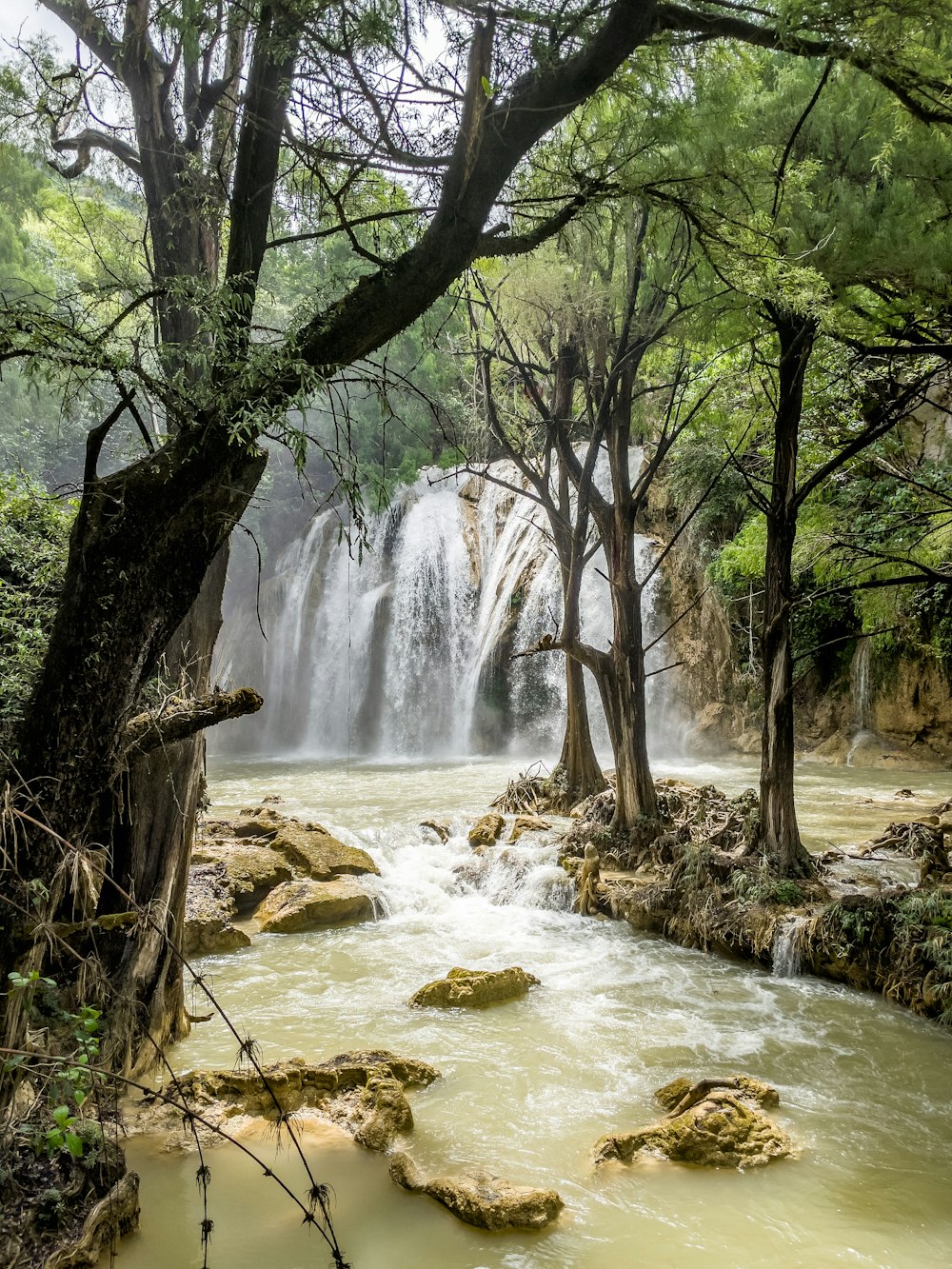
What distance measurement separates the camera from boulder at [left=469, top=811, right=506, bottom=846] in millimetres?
9984

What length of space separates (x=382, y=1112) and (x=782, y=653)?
4.75m

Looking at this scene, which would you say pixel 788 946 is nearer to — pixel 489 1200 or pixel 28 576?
pixel 489 1200

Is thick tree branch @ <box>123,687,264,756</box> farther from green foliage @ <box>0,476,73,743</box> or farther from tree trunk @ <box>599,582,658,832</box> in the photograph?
tree trunk @ <box>599,582,658,832</box>

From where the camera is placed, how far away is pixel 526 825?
396 inches

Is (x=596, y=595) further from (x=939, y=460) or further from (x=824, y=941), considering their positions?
(x=824, y=941)

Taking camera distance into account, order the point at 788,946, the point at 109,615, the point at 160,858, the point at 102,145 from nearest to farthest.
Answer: the point at 109,615 < the point at 160,858 < the point at 102,145 < the point at 788,946

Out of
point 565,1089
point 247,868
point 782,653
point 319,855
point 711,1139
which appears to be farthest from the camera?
point 319,855

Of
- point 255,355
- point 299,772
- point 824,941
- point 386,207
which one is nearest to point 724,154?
point 386,207

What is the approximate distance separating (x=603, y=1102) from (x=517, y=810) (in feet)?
22.2

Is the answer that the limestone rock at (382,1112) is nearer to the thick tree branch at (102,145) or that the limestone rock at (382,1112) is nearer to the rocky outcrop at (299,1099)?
the rocky outcrop at (299,1099)

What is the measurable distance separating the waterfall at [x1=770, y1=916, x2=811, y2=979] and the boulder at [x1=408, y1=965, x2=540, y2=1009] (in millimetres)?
1937

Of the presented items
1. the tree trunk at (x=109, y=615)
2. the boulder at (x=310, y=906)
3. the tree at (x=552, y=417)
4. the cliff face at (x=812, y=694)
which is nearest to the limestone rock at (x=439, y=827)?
the tree at (x=552, y=417)

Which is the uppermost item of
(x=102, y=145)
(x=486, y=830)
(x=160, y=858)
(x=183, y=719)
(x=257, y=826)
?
(x=102, y=145)

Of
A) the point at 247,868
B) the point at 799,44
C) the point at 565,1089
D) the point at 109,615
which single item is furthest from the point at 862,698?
the point at 109,615
